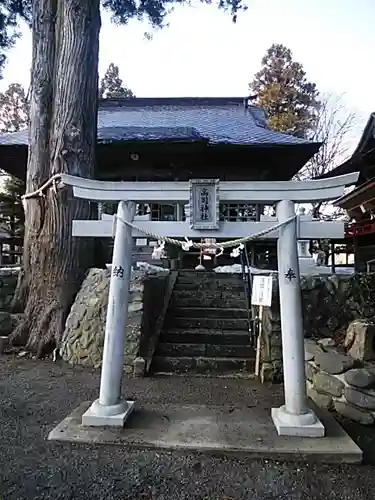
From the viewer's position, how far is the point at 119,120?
1357cm

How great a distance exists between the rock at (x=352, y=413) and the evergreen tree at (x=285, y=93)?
67.3 feet

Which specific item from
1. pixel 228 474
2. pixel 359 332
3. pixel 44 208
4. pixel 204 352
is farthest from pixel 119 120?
pixel 228 474

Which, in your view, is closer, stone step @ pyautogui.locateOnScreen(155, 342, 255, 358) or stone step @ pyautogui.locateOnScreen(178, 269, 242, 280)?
stone step @ pyautogui.locateOnScreen(155, 342, 255, 358)

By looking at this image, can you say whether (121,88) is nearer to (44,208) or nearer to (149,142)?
(149,142)

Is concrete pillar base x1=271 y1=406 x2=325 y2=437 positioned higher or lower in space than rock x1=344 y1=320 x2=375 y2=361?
lower

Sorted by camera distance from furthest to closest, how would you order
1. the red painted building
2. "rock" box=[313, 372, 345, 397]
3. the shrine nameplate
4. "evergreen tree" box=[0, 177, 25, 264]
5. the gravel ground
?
"evergreen tree" box=[0, 177, 25, 264], the red painted building, "rock" box=[313, 372, 345, 397], the shrine nameplate, the gravel ground

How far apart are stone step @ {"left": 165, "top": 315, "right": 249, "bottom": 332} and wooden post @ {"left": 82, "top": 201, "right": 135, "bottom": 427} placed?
273cm

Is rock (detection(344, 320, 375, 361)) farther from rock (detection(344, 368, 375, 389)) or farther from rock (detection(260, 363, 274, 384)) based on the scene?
rock (detection(260, 363, 274, 384))

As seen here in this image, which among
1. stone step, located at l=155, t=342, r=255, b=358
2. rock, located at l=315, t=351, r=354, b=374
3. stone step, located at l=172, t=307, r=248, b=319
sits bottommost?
stone step, located at l=155, t=342, r=255, b=358

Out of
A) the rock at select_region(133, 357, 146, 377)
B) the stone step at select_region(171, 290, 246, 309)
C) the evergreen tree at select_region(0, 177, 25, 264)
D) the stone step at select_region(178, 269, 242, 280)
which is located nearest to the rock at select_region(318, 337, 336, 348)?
the stone step at select_region(171, 290, 246, 309)

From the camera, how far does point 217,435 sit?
293 centimetres

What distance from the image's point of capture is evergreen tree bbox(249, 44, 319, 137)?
2261 centimetres

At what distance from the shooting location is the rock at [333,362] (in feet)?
12.3

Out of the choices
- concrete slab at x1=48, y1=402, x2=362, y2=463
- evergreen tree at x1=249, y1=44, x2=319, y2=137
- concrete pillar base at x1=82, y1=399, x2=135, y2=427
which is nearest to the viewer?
concrete slab at x1=48, y1=402, x2=362, y2=463
